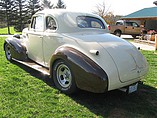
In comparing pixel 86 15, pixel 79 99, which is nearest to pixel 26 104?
pixel 79 99

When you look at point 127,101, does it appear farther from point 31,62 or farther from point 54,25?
point 31,62

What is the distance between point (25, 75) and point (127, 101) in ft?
9.38

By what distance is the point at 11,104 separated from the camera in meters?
3.74

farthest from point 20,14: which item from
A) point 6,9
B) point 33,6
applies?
point 33,6

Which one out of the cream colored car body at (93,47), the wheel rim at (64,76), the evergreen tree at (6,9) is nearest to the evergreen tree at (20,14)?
the evergreen tree at (6,9)

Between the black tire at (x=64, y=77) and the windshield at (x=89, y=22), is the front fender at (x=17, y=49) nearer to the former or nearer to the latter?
the black tire at (x=64, y=77)

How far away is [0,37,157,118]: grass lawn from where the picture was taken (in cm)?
348

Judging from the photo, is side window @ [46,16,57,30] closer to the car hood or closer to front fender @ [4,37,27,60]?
the car hood

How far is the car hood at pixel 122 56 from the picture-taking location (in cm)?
374

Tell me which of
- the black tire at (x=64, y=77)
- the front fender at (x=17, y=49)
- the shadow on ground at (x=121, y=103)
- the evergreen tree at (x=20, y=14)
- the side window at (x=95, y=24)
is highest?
the evergreen tree at (x=20, y=14)

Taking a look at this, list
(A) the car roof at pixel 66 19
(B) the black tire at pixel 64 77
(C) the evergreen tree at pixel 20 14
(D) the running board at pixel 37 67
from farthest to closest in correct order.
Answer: (C) the evergreen tree at pixel 20 14 → (D) the running board at pixel 37 67 → (A) the car roof at pixel 66 19 → (B) the black tire at pixel 64 77

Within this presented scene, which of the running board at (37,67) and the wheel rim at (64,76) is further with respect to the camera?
the running board at (37,67)

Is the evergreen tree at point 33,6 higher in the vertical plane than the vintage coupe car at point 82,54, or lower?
higher

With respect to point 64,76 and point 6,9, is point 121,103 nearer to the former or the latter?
point 64,76
